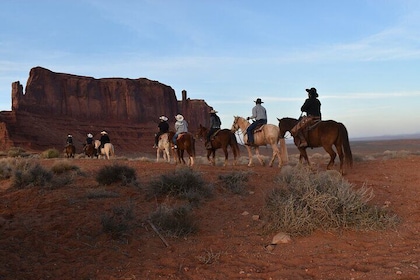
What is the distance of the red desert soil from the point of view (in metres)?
5.12

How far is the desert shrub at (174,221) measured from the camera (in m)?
6.74

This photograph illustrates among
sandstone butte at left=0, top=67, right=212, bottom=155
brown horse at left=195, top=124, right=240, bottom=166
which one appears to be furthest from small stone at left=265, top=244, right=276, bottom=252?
sandstone butte at left=0, top=67, right=212, bottom=155

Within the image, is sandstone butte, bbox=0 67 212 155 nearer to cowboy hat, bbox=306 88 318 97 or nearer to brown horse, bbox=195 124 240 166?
brown horse, bbox=195 124 240 166

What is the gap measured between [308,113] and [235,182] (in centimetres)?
415

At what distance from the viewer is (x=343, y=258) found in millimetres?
5426

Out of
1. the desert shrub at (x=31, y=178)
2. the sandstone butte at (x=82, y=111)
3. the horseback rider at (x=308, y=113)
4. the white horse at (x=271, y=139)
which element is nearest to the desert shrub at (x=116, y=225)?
the desert shrub at (x=31, y=178)

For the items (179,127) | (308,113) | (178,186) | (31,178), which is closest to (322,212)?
(178,186)

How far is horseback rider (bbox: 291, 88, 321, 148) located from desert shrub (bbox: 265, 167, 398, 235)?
18.0ft

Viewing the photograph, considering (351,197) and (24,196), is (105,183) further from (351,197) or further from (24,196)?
(351,197)

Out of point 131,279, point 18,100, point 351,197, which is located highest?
point 18,100

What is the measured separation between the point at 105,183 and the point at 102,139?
46.2 feet

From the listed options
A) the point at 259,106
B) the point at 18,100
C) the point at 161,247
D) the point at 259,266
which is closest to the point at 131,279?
the point at 161,247

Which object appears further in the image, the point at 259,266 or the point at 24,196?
the point at 24,196

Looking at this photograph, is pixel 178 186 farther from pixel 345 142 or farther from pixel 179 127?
pixel 179 127
